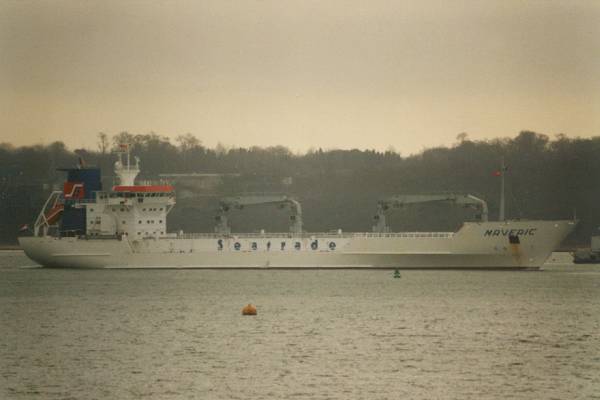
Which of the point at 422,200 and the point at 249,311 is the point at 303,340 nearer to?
the point at 249,311

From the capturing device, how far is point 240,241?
87.4m

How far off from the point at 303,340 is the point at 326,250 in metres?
36.6

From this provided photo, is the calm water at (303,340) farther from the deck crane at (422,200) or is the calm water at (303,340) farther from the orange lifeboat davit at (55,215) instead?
the orange lifeboat davit at (55,215)

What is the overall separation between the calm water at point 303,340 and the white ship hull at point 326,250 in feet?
11.3

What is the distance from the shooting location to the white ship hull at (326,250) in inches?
3216

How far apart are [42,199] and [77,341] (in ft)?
272

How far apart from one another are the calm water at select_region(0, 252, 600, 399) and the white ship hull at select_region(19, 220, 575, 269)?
3.44 m

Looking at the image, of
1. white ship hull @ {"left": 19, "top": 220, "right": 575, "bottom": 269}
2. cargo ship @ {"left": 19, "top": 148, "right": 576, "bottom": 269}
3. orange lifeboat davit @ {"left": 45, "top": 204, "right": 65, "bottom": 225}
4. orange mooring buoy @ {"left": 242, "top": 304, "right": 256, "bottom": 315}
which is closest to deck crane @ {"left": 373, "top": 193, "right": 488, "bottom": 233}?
cargo ship @ {"left": 19, "top": 148, "right": 576, "bottom": 269}

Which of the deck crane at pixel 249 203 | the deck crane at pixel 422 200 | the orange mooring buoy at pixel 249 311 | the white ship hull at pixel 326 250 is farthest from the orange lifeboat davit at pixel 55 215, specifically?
the orange mooring buoy at pixel 249 311

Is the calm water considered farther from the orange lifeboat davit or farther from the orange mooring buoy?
the orange lifeboat davit

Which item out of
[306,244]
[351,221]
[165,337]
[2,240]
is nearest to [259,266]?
[306,244]

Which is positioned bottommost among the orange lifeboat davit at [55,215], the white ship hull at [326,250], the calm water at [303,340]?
the calm water at [303,340]

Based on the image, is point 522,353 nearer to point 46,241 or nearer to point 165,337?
point 165,337

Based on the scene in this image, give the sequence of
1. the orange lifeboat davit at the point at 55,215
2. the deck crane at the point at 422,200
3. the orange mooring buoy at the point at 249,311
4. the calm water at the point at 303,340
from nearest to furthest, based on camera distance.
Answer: the calm water at the point at 303,340
the orange mooring buoy at the point at 249,311
the deck crane at the point at 422,200
the orange lifeboat davit at the point at 55,215
